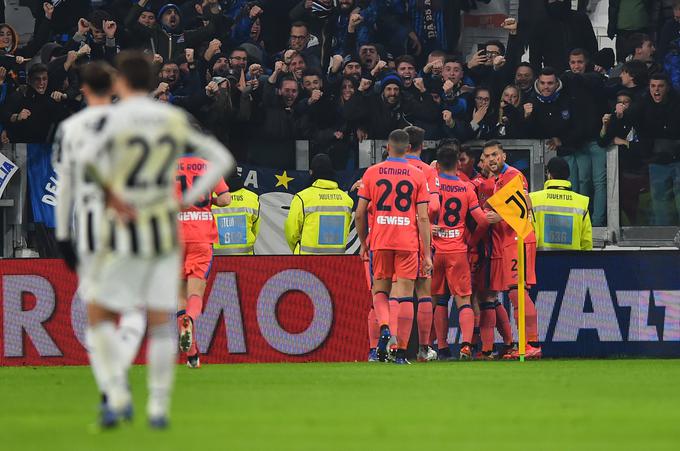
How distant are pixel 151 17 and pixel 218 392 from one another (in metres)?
10.7

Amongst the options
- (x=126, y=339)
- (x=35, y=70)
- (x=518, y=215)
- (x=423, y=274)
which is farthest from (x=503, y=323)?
(x=126, y=339)

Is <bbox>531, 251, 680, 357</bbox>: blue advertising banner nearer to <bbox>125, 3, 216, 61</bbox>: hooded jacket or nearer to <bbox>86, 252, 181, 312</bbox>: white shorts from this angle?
<bbox>125, 3, 216, 61</bbox>: hooded jacket

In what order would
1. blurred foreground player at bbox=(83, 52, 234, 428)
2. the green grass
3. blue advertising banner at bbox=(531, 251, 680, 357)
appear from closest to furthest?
the green grass < blurred foreground player at bbox=(83, 52, 234, 428) < blue advertising banner at bbox=(531, 251, 680, 357)

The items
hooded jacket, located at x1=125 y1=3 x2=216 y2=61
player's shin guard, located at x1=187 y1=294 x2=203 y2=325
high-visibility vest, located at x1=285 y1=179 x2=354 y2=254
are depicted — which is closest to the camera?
player's shin guard, located at x1=187 y1=294 x2=203 y2=325

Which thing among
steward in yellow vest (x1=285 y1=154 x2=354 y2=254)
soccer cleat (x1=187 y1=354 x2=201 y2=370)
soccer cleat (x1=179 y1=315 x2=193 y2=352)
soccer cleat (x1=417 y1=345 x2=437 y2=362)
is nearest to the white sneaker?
soccer cleat (x1=417 y1=345 x2=437 y2=362)

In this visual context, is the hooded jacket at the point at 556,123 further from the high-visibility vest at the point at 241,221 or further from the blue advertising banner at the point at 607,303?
the high-visibility vest at the point at 241,221

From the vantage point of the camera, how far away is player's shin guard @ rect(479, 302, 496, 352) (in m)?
16.3

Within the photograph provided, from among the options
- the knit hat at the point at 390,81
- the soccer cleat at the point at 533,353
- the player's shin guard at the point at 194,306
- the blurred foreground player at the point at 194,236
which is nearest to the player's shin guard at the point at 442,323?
the soccer cleat at the point at 533,353

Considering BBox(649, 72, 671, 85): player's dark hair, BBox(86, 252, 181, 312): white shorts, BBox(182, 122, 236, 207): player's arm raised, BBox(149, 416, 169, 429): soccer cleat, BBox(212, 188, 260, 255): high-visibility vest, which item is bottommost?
BBox(149, 416, 169, 429): soccer cleat

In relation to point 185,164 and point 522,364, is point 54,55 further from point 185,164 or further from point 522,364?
point 522,364

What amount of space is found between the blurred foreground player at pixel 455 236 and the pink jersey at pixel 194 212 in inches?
116

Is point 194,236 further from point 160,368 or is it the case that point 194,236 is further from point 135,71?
point 160,368

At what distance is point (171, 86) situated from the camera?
1988cm

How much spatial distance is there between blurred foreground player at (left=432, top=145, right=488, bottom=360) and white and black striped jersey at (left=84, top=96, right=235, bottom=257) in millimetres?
8802
